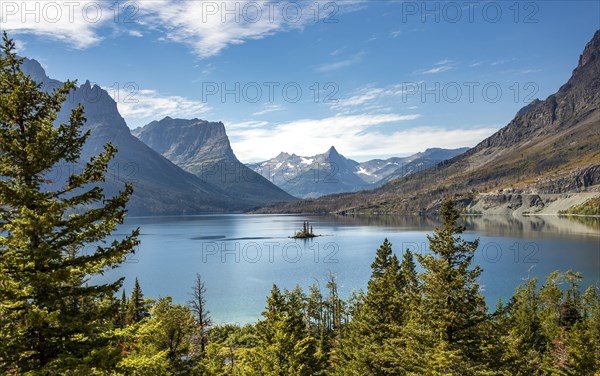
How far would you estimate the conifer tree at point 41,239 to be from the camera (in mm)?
11555

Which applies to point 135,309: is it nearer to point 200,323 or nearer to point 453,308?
point 200,323

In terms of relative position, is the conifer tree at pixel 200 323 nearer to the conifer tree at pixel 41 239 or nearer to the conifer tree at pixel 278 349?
the conifer tree at pixel 278 349

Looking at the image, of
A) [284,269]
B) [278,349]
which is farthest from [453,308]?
[284,269]

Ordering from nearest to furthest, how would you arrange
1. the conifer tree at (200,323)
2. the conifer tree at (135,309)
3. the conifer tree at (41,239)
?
1. the conifer tree at (41,239)
2. the conifer tree at (200,323)
3. the conifer tree at (135,309)

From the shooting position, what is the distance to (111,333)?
42.1 ft

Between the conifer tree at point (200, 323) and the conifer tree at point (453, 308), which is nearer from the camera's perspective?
the conifer tree at point (453, 308)

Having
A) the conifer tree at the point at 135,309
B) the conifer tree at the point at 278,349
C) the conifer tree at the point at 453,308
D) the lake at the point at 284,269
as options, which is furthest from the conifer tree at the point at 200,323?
the conifer tree at the point at 453,308

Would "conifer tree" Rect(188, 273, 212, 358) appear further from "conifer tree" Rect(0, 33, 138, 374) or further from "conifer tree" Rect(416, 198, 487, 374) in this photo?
"conifer tree" Rect(0, 33, 138, 374)

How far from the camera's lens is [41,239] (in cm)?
1265

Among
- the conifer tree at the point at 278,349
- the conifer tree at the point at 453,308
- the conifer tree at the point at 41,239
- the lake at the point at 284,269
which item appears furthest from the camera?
the lake at the point at 284,269

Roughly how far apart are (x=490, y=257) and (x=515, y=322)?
4111 inches

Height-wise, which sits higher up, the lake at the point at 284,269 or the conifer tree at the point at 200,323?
the conifer tree at the point at 200,323

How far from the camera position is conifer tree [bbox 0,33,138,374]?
11555 mm

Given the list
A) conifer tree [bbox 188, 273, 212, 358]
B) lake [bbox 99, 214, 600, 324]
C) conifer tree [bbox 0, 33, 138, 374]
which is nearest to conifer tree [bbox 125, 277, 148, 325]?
conifer tree [bbox 188, 273, 212, 358]
